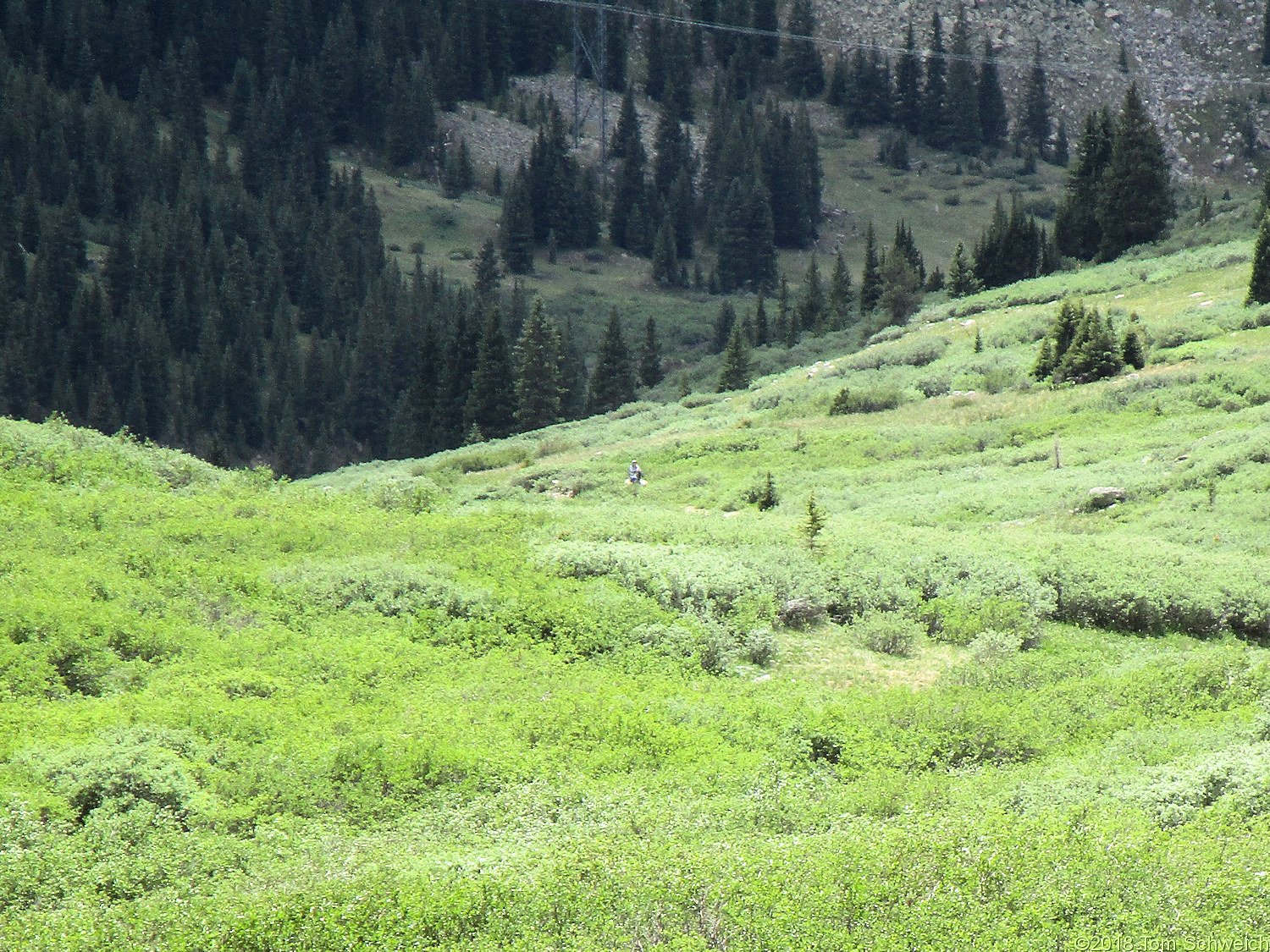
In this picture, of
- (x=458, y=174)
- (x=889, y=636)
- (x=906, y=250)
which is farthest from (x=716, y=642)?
(x=458, y=174)

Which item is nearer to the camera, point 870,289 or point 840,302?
point 870,289

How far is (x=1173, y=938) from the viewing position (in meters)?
8.11

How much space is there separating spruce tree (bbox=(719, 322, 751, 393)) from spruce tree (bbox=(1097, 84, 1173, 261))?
2053 cm

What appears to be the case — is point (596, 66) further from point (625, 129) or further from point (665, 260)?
point (665, 260)

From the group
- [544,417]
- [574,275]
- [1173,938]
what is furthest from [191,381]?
[1173,938]

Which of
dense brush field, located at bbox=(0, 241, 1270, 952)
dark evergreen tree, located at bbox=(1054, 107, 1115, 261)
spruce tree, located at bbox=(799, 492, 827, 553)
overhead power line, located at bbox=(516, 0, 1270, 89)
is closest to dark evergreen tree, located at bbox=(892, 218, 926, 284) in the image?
dark evergreen tree, located at bbox=(1054, 107, 1115, 261)

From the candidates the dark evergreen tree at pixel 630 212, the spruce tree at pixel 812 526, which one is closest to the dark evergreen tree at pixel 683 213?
the dark evergreen tree at pixel 630 212

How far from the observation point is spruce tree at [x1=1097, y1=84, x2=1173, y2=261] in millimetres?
68062

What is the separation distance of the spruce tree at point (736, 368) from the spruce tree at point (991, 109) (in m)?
93.8

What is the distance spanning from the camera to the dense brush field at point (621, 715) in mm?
8680

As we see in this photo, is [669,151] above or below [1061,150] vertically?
below

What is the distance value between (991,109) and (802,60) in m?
24.4

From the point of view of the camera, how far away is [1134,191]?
2685 inches

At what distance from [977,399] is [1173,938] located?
35.6m
